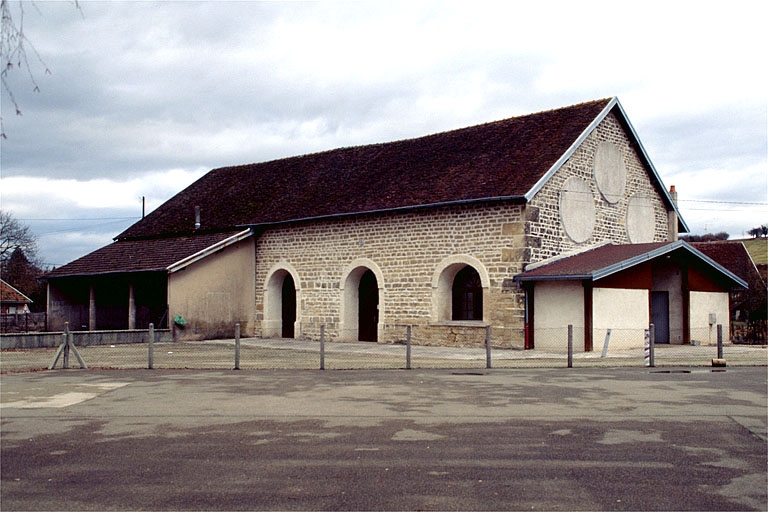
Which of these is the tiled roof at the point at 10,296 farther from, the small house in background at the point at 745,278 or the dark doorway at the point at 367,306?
the small house in background at the point at 745,278

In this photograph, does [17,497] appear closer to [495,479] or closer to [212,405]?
[495,479]

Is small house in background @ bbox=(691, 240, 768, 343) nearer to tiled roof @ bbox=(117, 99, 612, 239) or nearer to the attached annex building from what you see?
the attached annex building

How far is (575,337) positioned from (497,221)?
402cm

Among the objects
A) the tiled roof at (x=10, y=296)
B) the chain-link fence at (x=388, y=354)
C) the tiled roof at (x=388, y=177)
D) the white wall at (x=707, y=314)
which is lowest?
the chain-link fence at (x=388, y=354)

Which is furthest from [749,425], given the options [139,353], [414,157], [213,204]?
[213,204]

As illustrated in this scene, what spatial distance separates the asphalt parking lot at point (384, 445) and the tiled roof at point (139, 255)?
14618 mm

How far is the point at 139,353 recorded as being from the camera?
2108cm

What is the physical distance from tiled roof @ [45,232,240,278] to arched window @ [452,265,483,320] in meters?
9.39

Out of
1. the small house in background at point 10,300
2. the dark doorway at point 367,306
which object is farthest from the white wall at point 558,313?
the small house in background at point 10,300

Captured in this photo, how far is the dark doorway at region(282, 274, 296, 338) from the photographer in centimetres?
3053

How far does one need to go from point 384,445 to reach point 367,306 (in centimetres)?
2011

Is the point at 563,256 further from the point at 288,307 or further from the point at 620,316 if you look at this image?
the point at 288,307

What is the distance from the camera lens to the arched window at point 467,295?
24875mm

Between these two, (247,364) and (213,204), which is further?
(213,204)
